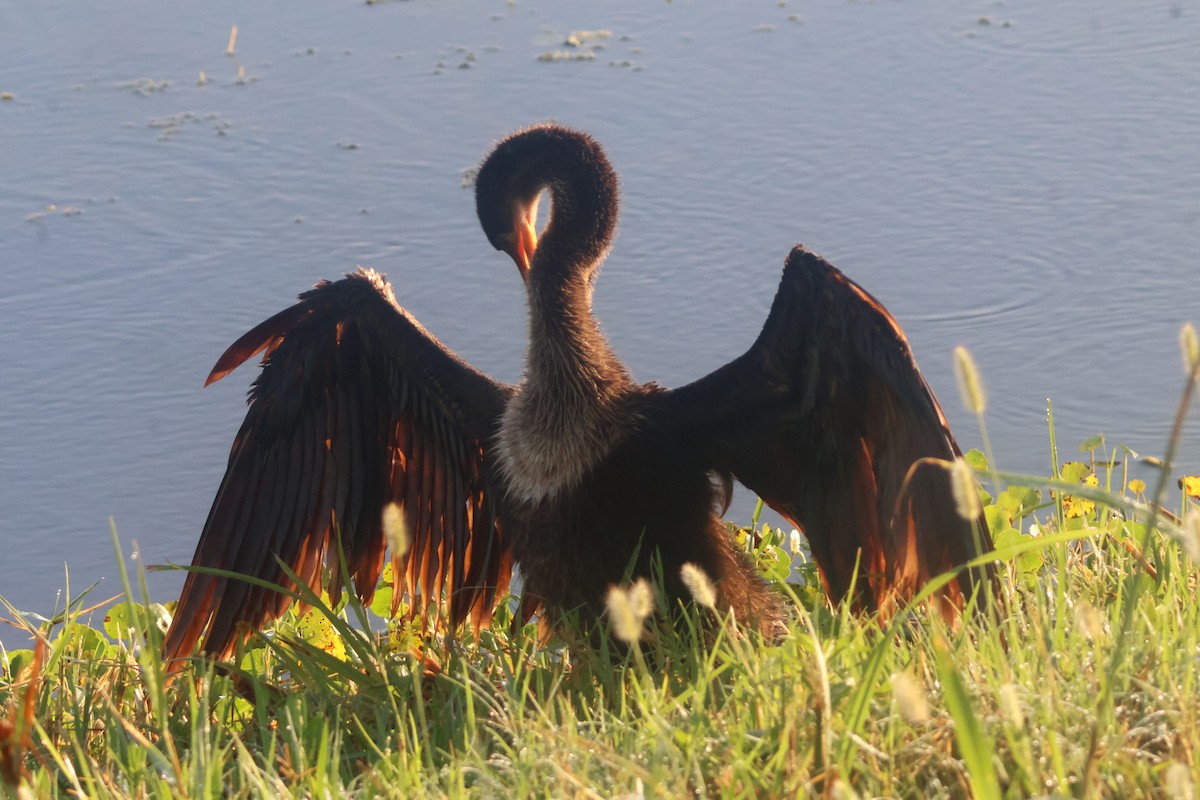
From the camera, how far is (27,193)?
7.13m

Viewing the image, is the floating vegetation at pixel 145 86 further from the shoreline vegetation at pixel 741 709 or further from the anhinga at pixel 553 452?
the shoreline vegetation at pixel 741 709

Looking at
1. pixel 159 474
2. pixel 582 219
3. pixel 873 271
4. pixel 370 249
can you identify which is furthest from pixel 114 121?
pixel 582 219

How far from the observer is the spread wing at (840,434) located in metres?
2.97

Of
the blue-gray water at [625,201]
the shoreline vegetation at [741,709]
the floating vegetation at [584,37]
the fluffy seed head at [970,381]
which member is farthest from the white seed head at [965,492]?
the floating vegetation at [584,37]

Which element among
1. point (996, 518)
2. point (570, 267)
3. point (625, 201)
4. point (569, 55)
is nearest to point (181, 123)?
point (569, 55)

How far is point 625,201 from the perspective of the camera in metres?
6.55

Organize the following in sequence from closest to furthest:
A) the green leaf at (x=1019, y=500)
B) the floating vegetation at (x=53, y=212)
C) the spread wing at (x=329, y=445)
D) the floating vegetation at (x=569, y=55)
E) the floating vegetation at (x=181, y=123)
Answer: the spread wing at (x=329, y=445) → the green leaf at (x=1019, y=500) → the floating vegetation at (x=53, y=212) → the floating vegetation at (x=181, y=123) → the floating vegetation at (x=569, y=55)

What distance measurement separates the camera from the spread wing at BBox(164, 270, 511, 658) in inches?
144

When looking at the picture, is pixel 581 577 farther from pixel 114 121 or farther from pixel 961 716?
pixel 114 121

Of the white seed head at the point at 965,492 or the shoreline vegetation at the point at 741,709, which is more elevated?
the white seed head at the point at 965,492

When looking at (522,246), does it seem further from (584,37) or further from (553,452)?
(584,37)

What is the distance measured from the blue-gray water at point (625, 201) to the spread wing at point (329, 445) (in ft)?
3.79

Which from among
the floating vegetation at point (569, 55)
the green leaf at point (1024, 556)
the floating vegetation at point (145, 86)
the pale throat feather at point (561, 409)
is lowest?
the green leaf at point (1024, 556)

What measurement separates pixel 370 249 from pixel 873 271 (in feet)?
6.57
